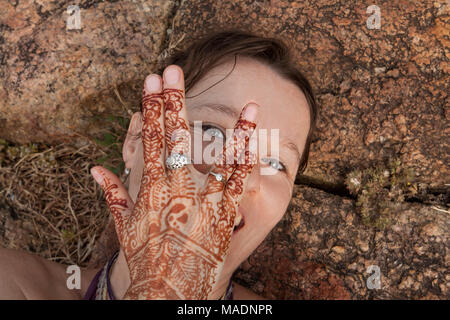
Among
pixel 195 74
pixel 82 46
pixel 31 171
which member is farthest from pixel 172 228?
pixel 31 171

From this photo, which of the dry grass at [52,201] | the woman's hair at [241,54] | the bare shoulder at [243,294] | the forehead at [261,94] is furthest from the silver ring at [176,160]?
the dry grass at [52,201]

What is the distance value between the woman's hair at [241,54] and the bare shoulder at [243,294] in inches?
43.6

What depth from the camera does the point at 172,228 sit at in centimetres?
132

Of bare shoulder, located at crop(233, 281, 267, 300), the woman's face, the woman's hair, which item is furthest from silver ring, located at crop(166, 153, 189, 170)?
bare shoulder, located at crop(233, 281, 267, 300)

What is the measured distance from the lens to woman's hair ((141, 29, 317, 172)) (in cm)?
217

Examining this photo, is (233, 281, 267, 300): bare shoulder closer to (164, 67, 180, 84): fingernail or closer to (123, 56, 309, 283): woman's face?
(123, 56, 309, 283): woman's face

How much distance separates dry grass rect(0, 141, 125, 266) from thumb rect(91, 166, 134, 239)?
172 centimetres

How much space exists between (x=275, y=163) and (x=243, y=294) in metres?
0.98

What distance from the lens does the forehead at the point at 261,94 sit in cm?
194

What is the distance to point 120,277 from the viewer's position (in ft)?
6.74

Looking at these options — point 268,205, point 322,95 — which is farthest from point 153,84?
point 322,95

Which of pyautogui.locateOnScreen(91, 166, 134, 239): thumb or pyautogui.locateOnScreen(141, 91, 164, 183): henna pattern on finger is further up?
pyautogui.locateOnScreen(141, 91, 164, 183): henna pattern on finger
